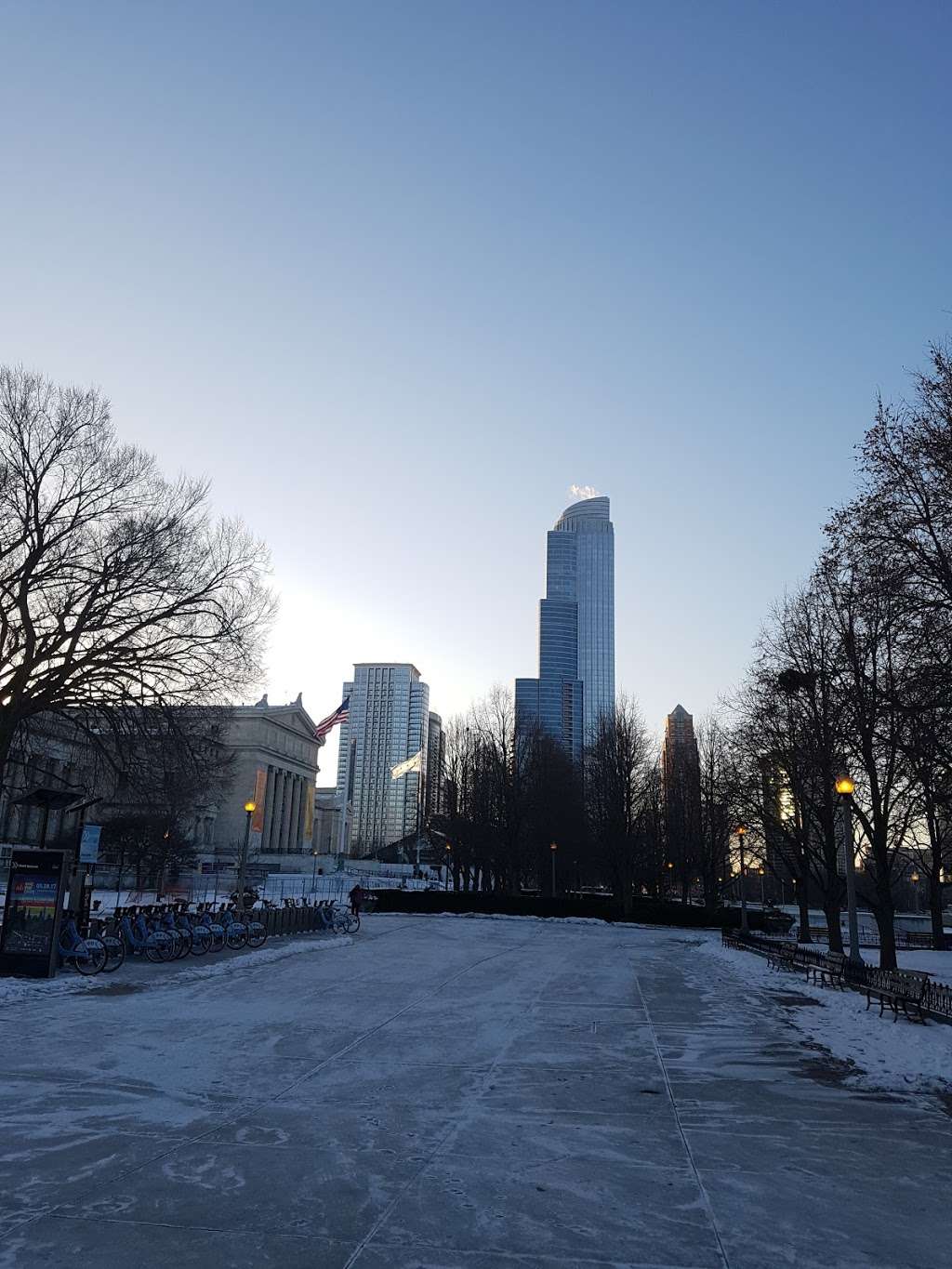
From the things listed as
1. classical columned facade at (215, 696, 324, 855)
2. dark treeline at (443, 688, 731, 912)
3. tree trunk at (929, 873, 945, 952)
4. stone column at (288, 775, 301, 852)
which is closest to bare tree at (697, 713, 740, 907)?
dark treeline at (443, 688, 731, 912)

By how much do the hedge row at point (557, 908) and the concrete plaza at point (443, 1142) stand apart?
37.9 meters

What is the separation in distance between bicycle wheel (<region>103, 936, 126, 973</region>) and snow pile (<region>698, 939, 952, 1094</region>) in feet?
45.5

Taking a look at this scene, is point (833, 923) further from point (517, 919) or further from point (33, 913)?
point (33, 913)

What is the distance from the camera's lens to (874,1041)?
14.3m

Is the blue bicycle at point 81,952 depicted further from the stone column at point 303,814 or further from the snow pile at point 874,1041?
the stone column at point 303,814

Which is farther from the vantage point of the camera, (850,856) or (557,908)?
(557,908)

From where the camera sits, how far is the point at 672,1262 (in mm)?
5781

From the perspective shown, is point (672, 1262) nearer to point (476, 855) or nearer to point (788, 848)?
point (788, 848)

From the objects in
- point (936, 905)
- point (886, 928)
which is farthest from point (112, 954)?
point (936, 905)

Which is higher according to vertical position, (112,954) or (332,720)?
(332,720)

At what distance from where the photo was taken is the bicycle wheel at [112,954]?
19.8 metres

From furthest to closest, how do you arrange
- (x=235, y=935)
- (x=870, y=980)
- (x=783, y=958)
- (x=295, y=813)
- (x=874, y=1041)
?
(x=295, y=813)
(x=783, y=958)
(x=235, y=935)
(x=870, y=980)
(x=874, y=1041)

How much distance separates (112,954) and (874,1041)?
50.1 ft

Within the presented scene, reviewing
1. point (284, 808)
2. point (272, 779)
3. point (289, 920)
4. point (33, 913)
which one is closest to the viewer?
point (33, 913)
